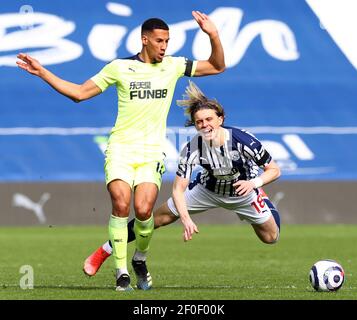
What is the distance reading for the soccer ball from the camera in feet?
29.9

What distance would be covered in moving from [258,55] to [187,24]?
5.84ft

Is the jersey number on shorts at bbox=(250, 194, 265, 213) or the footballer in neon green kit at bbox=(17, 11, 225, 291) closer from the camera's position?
the footballer in neon green kit at bbox=(17, 11, 225, 291)

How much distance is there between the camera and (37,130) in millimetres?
22281

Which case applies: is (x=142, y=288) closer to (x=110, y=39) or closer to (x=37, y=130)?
(x=37, y=130)

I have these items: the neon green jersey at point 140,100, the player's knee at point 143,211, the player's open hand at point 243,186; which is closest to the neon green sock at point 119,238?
the player's knee at point 143,211

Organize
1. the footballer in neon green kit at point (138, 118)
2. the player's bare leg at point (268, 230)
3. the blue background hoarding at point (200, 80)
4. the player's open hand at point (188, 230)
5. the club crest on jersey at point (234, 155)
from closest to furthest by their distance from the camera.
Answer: the player's open hand at point (188, 230) → the footballer in neon green kit at point (138, 118) → the club crest on jersey at point (234, 155) → the player's bare leg at point (268, 230) → the blue background hoarding at point (200, 80)

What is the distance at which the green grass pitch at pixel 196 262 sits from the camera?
29.3ft

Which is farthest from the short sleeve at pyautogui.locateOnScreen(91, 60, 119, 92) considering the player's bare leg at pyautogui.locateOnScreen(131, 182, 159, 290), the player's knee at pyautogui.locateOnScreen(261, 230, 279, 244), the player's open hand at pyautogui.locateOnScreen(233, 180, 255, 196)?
the player's knee at pyautogui.locateOnScreen(261, 230, 279, 244)

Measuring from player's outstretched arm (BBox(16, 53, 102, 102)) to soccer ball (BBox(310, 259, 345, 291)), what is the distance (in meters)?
2.56

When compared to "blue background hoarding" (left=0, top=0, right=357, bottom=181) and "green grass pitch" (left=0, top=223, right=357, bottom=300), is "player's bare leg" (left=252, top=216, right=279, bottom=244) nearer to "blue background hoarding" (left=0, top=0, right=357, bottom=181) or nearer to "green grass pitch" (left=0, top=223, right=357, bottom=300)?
"green grass pitch" (left=0, top=223, right=357, bottom=300)

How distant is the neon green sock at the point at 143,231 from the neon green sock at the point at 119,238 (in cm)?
16

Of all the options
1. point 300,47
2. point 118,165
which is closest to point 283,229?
point 300,47

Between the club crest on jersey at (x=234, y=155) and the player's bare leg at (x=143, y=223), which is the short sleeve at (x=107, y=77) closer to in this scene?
the player's bare leg at (x=143, y=223)

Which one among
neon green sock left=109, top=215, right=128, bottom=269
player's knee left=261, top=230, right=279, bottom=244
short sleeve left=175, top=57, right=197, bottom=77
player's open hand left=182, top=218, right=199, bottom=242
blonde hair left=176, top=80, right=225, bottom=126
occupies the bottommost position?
player's open hand left=182, top=218, right=199, bottom=242
